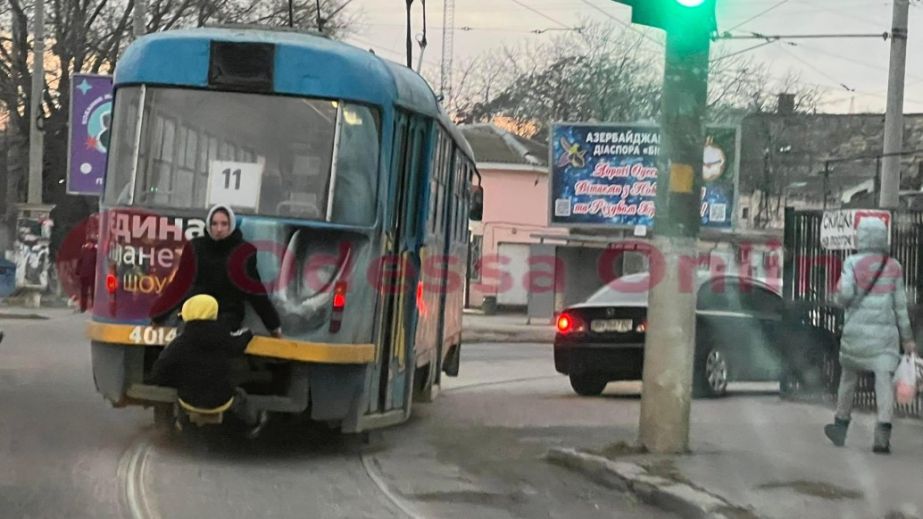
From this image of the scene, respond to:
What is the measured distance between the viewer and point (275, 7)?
44.4 meters

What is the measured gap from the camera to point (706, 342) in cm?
1526

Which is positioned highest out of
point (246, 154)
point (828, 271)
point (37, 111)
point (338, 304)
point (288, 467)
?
point (37, 111)

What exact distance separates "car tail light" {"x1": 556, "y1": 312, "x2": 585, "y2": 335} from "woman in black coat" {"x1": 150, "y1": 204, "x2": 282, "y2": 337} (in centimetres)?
678

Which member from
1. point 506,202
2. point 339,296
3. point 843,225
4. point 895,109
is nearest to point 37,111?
point 895,109

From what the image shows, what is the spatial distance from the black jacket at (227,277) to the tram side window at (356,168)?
0.71 meters

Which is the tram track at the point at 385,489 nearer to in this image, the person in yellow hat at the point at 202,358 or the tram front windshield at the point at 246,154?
the person in yellow hat at the point at 202,358

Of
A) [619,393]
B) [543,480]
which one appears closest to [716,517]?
[543,480]

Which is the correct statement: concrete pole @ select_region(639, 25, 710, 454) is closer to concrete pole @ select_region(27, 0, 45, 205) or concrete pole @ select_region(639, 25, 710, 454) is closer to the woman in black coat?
the woman in black coat

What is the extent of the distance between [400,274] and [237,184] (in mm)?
1543

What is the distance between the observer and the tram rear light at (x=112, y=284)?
9.37 m

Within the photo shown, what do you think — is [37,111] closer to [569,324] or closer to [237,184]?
[569,324]

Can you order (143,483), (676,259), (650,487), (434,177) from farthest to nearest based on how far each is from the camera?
(434,177) < (676,259) < (143,483) < (650,487)

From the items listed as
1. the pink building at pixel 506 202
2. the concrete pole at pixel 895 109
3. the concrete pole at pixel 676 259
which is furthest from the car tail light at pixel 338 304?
the pink building at pixel 506 202

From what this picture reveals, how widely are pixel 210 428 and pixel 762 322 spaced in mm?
7163
